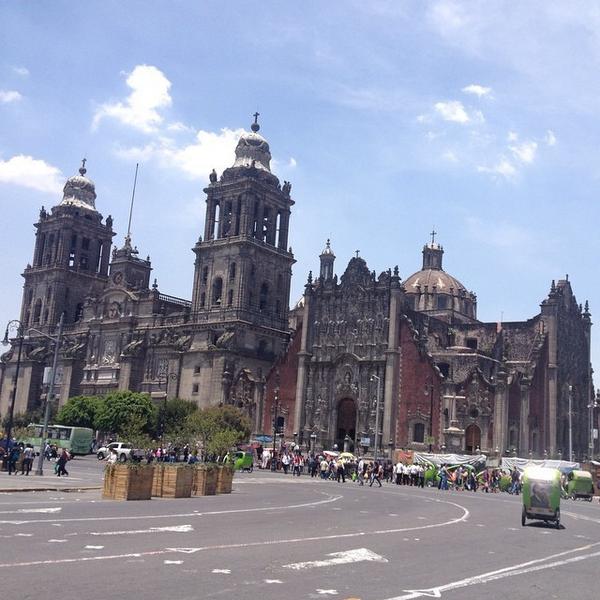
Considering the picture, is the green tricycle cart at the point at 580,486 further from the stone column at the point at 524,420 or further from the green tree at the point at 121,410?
the green tree at the point at 121,410

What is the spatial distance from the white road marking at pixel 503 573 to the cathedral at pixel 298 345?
1865 inches

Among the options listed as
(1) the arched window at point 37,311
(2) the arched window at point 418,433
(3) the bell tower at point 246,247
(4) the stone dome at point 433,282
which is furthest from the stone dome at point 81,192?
(2) the arched window at point 418,433

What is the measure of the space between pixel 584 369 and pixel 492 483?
3662 centimetres

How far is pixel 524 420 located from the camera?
223 ft

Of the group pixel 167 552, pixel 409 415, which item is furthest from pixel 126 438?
pixel 409 415

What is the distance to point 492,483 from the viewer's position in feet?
166

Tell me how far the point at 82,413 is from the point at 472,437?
37.7 metres

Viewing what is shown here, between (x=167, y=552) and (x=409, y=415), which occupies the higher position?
(x=409, y=415)

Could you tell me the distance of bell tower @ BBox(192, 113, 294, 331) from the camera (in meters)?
83.5

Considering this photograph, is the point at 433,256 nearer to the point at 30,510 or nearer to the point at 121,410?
the point at 121,410

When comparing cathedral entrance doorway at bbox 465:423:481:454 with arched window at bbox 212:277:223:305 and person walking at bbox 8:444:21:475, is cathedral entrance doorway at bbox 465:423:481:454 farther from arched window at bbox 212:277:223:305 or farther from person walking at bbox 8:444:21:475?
person walking at bbox 8:444:21:475

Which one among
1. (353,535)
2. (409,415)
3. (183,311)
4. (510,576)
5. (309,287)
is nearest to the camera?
(510,576)

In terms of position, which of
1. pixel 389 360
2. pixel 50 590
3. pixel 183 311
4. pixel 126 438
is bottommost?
pixel 50 590

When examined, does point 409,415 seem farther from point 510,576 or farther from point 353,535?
point 510,576
